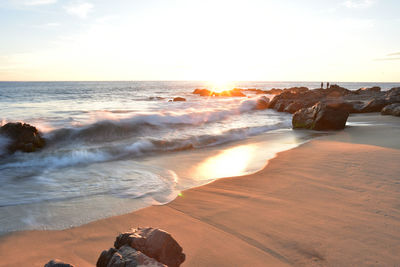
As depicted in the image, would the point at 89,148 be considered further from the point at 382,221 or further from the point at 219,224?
the point at 382,221

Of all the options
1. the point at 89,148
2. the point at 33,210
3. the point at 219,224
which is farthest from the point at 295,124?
the point at 33,210

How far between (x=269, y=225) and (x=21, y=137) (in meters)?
8.13

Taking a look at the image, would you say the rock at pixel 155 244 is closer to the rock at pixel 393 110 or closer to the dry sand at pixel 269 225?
the dry sand at pixel 269 225

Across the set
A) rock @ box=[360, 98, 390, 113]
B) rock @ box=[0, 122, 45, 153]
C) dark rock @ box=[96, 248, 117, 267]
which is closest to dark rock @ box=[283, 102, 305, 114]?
rock @ box=[360, 98, 390, 113]

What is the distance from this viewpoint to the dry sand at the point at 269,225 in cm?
249

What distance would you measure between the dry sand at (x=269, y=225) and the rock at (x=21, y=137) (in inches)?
230

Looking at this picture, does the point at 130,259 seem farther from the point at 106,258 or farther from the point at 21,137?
the point at 21,137

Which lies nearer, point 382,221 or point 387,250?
point 387,250

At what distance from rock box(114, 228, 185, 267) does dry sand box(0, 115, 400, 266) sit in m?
0.60

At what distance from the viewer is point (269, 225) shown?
10.0 ft

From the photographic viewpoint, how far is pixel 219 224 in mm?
3143

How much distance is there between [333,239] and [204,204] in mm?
1723

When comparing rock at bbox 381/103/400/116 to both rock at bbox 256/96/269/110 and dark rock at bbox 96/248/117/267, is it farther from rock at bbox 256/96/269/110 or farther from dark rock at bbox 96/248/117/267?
dark rock at bbox 96/248/117/267

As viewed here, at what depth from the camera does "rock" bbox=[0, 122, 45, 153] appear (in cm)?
789
